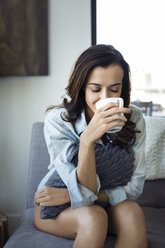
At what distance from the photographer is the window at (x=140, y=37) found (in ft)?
7.41

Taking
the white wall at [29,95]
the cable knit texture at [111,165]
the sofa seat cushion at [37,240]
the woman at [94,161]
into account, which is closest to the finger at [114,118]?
the woman at [94,161]

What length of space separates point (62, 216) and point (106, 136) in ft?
1.27

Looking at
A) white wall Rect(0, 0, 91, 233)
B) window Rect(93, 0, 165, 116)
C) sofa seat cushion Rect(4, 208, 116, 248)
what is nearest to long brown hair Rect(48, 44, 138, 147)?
sofa seat cushion Rect(4, 208, 116, 248)

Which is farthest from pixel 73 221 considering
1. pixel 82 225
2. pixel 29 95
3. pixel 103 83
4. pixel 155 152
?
pixel 29 95

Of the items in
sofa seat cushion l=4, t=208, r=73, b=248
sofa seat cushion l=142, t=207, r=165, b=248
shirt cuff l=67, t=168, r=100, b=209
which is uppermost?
shirt cuff l=67, t=168, r=100, b=209

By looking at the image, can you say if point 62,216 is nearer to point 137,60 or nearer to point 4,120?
point 4,120

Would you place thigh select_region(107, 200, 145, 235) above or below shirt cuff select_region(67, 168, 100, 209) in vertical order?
below

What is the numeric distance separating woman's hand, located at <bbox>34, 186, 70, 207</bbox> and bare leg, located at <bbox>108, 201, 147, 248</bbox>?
0.63 feet

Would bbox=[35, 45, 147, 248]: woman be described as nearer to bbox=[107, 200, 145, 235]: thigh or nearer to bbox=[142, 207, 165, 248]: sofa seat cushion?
bbox=[107, 200, 145, 235]: thigh

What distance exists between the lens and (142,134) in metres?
1.41

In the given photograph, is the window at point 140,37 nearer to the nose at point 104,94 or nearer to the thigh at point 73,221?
the nose at point 104,94

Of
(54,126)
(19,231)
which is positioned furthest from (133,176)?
(19,231)

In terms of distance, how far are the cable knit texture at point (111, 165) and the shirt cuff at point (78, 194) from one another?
3.3 inches

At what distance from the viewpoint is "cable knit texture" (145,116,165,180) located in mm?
1746
